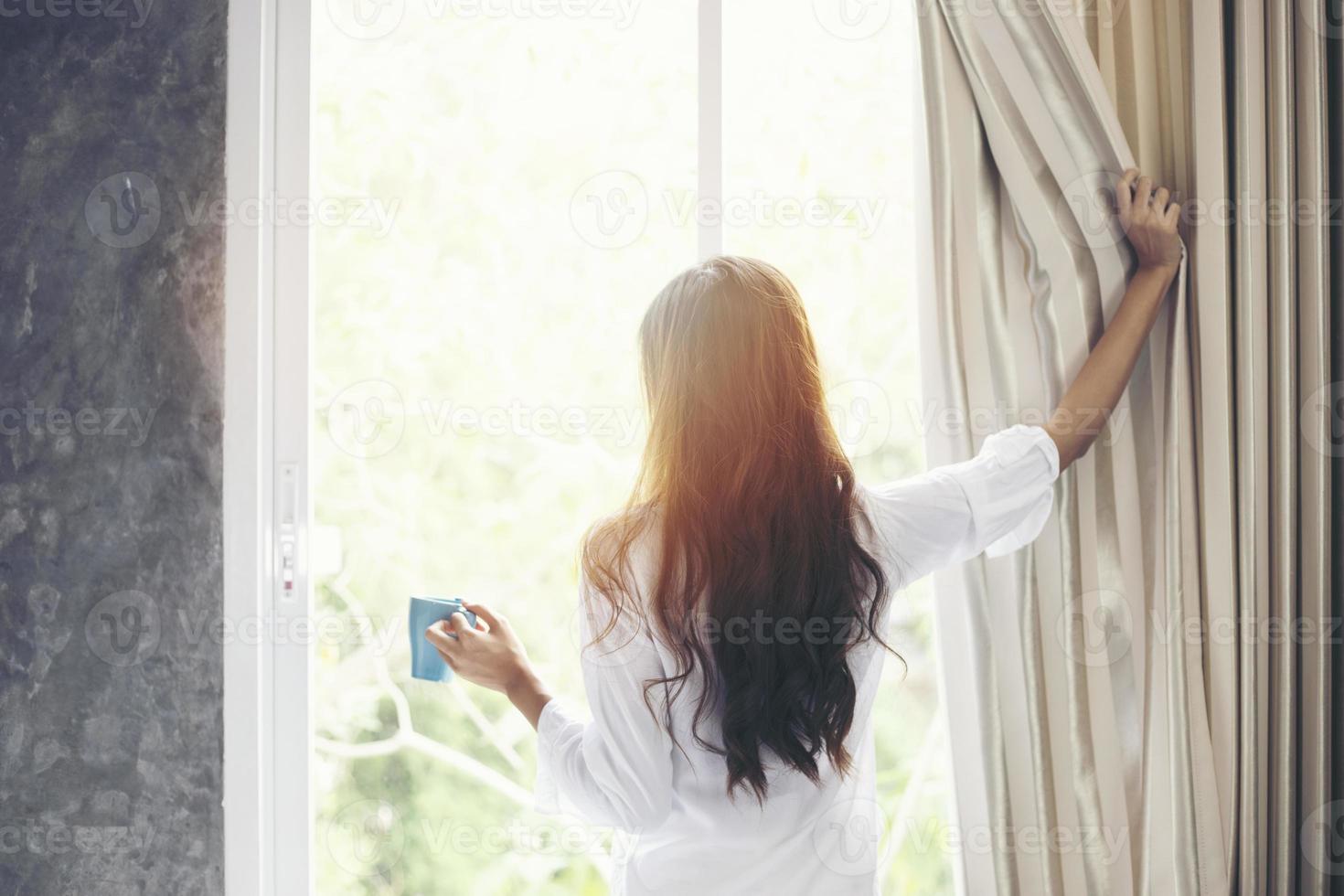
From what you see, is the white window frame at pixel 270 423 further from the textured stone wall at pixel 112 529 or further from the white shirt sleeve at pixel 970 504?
the white shirt sleeve at pixel 970 504

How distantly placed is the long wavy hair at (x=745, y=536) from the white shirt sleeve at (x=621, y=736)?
17 millimetres

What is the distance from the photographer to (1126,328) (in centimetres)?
123

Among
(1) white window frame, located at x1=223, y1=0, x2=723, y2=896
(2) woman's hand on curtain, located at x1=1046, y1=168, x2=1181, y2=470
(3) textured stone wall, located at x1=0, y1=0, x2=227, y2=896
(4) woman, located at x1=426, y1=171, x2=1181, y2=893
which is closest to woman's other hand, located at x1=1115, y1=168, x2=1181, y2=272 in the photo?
(2) woman's hand on curtain, located at x1=1046, y1=168, x2=1181, y2=470

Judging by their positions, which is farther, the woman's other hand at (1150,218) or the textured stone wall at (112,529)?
the textured stone wall at (112,529)

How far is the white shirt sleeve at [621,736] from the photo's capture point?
3.10 feet

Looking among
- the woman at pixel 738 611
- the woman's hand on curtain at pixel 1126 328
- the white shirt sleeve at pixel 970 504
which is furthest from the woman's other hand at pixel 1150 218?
the woman at pixel 738 611

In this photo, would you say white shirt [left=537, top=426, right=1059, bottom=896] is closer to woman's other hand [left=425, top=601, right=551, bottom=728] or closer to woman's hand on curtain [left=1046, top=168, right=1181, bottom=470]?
woman's other hand [left=425, top=601, right=551, bottom=728]

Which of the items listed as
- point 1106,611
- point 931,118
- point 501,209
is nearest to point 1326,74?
point 931,118

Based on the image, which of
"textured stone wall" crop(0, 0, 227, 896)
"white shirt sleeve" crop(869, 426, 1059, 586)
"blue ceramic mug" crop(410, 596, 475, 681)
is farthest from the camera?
"textured stone wall" crop(0, 0, 227, 896)

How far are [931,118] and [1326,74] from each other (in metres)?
0.57

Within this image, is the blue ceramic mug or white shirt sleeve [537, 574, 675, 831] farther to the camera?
the blue ceramic mug

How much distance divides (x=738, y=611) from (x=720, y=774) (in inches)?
8.9

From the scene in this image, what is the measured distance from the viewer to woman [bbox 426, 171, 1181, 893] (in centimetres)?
94

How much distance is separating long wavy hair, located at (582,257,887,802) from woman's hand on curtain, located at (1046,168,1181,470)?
0.43 meters
